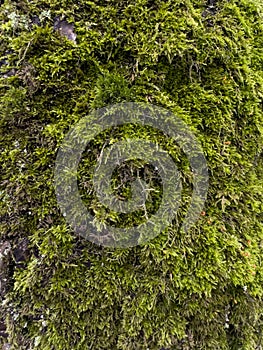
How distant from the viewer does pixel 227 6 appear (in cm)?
113

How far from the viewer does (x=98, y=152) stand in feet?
3.42

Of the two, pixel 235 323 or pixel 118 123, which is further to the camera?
pixel 235 323

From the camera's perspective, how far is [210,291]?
1074mm

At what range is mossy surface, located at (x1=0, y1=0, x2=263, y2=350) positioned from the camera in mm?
1045

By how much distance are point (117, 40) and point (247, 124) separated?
606 mm

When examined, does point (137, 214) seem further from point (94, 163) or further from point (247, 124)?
point (247, 124)

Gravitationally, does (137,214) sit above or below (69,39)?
below

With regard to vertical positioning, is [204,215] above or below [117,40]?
below

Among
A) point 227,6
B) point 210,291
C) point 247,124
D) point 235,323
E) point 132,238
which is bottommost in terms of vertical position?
point 235,323

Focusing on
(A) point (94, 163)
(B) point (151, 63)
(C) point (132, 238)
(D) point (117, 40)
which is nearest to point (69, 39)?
(D) point (117, 40)

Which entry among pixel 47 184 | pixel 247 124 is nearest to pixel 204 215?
pixel 247 124

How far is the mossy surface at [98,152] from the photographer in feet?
3.43

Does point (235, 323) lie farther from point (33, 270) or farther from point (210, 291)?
point (33, 270)

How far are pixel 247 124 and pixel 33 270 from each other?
38.9 inches
